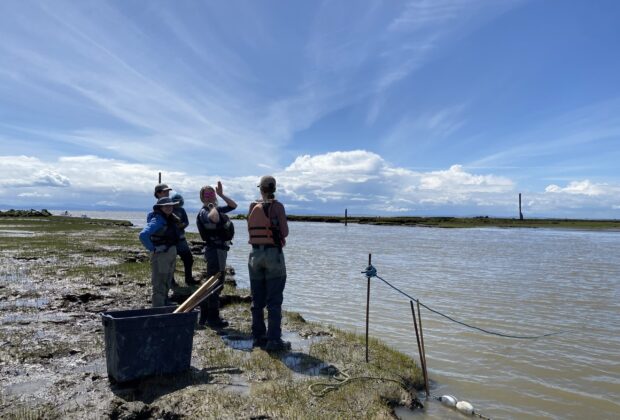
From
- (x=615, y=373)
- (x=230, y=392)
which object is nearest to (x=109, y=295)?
(x=230, y=392)

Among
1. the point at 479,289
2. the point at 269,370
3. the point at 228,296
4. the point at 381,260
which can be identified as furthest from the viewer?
the point at 381,260

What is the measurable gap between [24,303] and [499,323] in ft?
40.3

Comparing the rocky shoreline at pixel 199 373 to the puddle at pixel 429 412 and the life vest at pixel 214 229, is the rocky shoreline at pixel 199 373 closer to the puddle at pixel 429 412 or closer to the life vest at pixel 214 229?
the puddle at pixel 429 412

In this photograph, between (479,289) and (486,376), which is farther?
(479,289)

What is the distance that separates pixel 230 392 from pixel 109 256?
56.5 ft

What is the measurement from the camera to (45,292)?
12266mm

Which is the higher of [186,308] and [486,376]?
[186,308]

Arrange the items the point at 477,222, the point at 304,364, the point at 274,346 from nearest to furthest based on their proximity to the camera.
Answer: the point at 304,364, the point at 274,346, the point at 477,222

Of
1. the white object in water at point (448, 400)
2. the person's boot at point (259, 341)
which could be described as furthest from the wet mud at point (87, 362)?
the white object in water at point (448, 400)

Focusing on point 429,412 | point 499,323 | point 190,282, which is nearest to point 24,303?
point 190,282

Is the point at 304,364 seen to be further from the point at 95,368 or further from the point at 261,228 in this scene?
the point at 95,368

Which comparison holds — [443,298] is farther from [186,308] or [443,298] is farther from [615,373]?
[186,308]

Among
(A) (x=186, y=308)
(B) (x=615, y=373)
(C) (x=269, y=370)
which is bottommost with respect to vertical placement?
(B) (x=615, y=373)

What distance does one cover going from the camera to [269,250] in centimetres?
748
